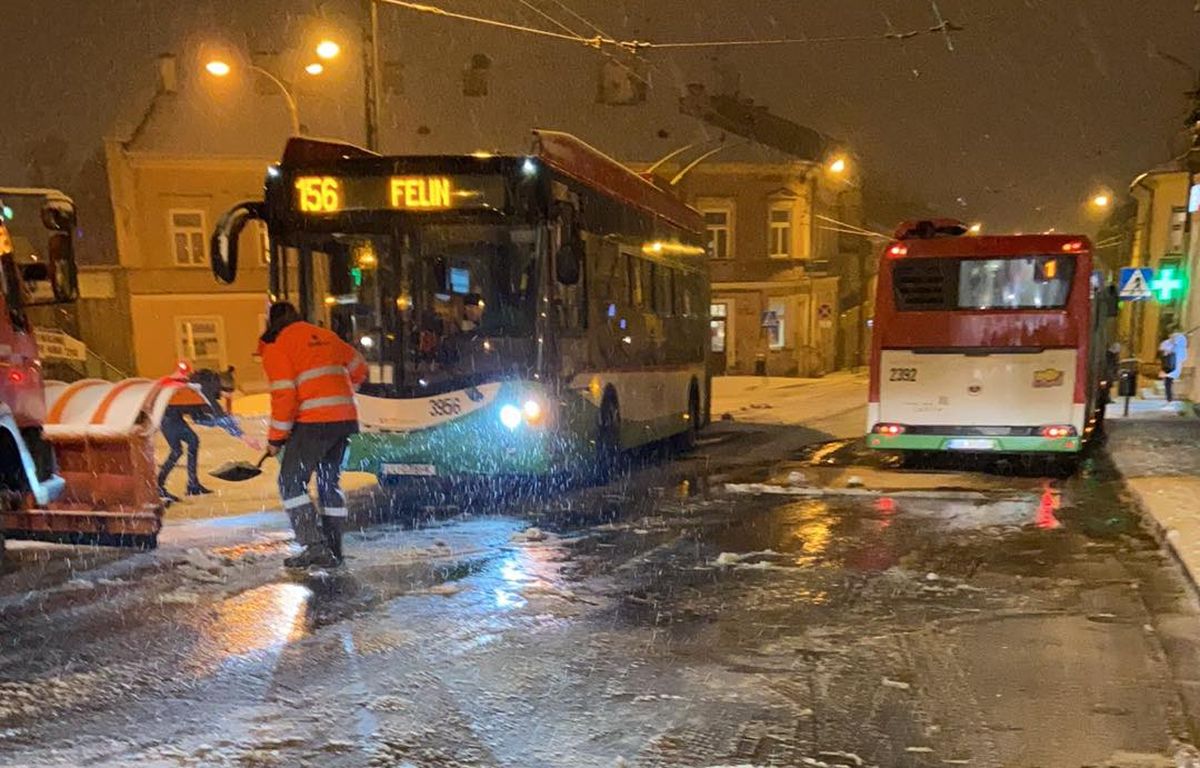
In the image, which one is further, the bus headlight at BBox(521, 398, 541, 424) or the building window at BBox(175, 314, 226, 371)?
the building window at BBox(175, 314, 226, 371)

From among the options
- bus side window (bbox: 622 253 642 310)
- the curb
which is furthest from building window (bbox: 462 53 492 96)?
the curb

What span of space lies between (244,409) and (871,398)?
15.4m

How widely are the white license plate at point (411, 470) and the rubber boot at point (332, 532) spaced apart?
2617mm

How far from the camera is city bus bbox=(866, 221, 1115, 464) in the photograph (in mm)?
11508

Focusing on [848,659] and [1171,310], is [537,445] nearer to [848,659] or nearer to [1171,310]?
[848,659]

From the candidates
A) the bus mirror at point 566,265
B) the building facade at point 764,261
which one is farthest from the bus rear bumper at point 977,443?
the building facade at point 764,261

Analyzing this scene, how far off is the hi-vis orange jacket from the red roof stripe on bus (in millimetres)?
3364

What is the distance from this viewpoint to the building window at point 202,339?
104 ft

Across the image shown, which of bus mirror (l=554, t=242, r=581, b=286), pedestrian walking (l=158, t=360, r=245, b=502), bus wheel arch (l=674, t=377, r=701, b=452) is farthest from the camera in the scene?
bus wheel arch (l=674, t=377, r=701, b=452)

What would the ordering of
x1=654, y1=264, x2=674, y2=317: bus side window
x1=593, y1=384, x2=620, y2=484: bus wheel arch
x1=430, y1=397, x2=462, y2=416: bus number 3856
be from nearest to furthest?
x1=430, y1=397, x2=462, y2=416: bus number 3856 → x1=593, y1=384, x2=620, y2=484: bus wheel arch → x1=654, y1=264, x2=674, y2=317: bus side window

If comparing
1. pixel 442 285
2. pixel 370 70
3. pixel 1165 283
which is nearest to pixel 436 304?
pixel 442 285

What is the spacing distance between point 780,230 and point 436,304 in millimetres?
30444

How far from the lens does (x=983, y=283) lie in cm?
1193

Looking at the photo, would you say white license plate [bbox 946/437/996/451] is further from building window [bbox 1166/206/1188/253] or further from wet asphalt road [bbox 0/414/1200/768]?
building window [bbox 1166/206/1188/253]
